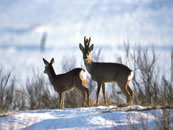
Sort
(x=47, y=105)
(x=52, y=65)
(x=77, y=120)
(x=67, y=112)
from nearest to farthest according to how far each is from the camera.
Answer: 1. (x=77, y=120)
2. (x=67, y=112)
3. (x=52, y=65)
4. (x=47, y=105)

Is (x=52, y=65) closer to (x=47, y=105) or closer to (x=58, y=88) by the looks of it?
(x=58, y=88)

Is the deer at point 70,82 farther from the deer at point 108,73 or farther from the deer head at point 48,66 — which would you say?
the deer at point 108,73

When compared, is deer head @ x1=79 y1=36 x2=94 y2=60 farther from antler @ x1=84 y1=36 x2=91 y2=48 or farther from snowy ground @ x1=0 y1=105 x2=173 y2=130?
snowy ground @ x1=0 y1=105 x2=173 y2=130

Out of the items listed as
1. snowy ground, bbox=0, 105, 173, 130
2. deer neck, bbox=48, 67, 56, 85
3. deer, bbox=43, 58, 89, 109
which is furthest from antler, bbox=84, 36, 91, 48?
snowy ground, bbox=0, 105, 173, 130

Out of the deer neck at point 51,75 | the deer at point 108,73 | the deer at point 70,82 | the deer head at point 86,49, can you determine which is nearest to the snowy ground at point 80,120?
the deer at point 108,73

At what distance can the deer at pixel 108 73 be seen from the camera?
30.3 ft

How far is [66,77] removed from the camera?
9.77 m

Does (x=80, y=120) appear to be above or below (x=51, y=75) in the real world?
below

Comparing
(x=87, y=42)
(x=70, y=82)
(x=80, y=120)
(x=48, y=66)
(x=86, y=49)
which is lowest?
(x=80, y=120)

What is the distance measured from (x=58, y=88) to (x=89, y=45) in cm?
169

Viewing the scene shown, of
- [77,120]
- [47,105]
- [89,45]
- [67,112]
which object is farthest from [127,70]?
[47,105]

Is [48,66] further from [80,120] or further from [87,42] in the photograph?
[80,120]

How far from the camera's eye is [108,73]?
9.56 metres

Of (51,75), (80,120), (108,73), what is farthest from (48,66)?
(80,120)
